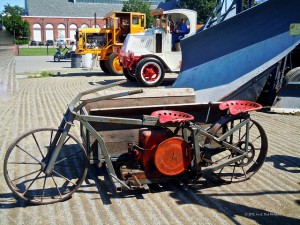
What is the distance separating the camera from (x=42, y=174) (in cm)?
473

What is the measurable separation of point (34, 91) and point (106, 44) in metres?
5.11

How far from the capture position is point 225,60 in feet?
27.1

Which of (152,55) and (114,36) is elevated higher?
(114,36)

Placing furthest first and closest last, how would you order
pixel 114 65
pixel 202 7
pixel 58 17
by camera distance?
pixel 58 17
pixel 202 7
pixel 114 65

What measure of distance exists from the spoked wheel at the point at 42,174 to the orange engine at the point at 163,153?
0.64 metres

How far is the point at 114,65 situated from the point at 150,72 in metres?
4.12

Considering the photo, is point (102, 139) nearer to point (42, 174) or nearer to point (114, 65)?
point (42, 174)

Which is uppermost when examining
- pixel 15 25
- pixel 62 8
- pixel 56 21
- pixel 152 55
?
pixel 62 8

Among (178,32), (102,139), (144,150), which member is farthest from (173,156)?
(178,32)

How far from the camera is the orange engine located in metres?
3.93

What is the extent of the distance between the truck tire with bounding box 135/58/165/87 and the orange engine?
8088 mm

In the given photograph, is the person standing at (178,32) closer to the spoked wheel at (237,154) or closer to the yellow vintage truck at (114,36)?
the yellow vintage truck at (114,36)

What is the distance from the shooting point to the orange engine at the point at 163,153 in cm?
393

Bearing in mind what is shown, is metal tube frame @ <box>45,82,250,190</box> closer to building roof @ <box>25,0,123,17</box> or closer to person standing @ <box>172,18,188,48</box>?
person standing @ <box>172,18,188,48</box>
